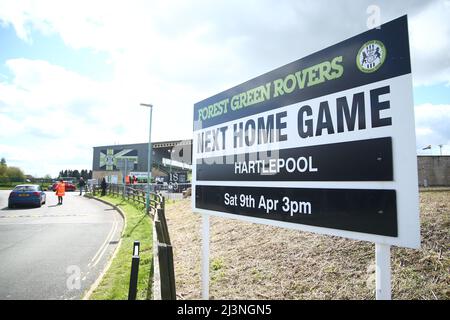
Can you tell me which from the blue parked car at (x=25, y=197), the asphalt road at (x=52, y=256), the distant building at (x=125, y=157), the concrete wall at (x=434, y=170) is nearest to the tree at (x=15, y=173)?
the distant building at (x=125, y=157)

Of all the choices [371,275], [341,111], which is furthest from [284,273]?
[341,111]

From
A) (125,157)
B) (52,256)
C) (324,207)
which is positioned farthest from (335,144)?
(125,157)

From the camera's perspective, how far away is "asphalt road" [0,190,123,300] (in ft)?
16.8

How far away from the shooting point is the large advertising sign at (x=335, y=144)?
1.95 meters

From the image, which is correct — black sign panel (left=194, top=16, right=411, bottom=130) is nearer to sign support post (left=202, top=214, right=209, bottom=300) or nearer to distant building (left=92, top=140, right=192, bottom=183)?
sign support post (left=202, top=214, right=209, bottom=300)

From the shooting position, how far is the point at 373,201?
2043mm

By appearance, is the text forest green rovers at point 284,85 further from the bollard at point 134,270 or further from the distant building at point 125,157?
the distant building at point 125,157

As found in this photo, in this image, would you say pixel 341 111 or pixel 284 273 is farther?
pixel 284 273

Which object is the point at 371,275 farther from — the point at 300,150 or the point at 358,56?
the point at 358,56

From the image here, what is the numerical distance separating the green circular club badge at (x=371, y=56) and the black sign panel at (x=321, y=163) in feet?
1.79

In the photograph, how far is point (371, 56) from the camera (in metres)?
2.14

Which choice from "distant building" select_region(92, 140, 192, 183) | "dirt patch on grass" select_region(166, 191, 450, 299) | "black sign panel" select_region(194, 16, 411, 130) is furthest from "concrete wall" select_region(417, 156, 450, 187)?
"distant building" select_region(92, 140, 192, 183)

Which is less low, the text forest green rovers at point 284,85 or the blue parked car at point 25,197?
the text forest green rovers at point 284,85

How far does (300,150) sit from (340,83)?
2.09ft
